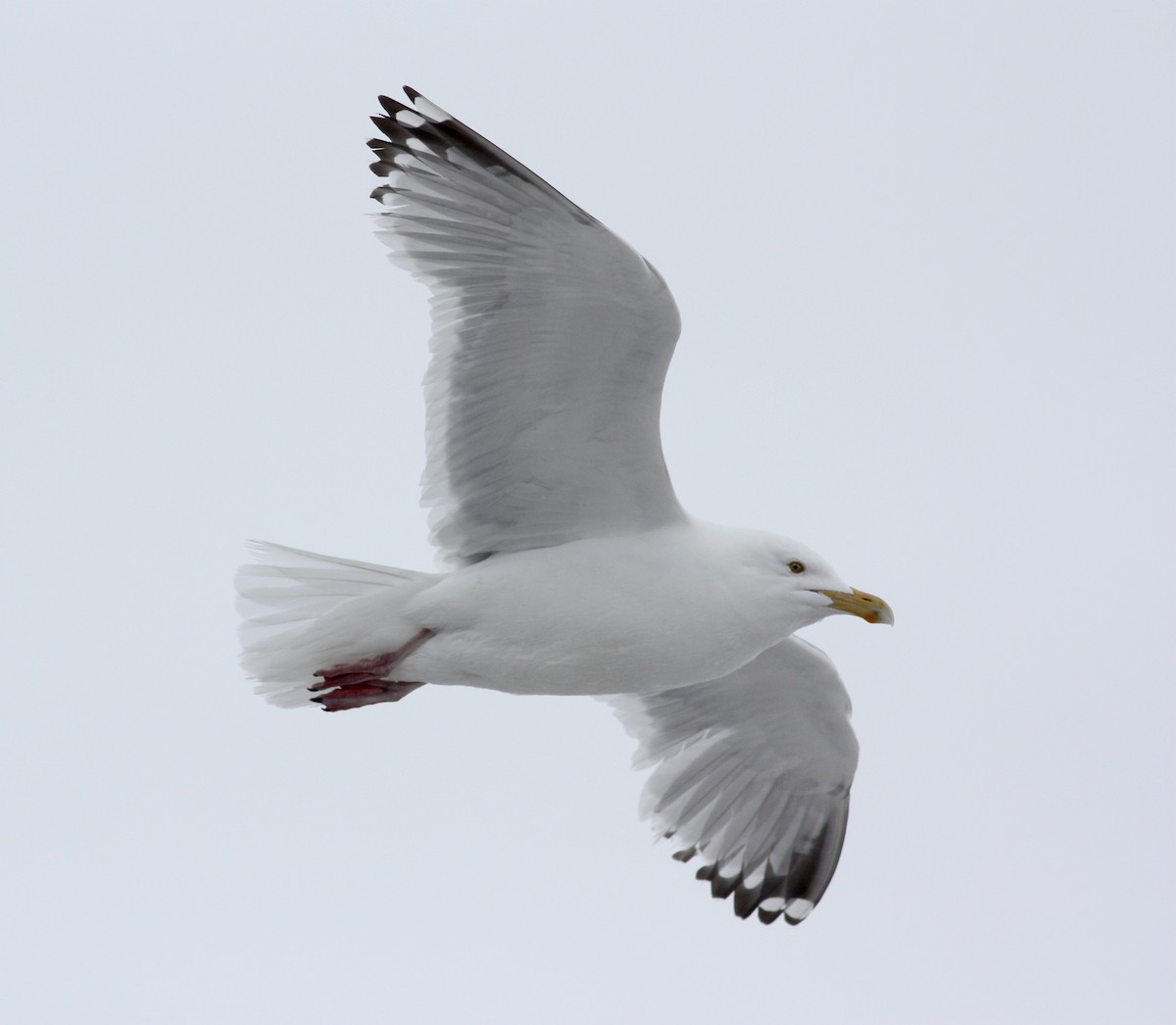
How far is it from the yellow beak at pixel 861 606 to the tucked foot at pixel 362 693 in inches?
70.9

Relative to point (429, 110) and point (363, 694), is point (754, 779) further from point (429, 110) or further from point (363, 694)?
point (429, 110)

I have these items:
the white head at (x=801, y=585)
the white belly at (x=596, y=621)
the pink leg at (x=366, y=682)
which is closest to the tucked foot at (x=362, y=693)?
the pink leg at (x=366, y=682)

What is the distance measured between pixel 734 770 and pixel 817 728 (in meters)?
0.56

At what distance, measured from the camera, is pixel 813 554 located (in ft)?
26.0

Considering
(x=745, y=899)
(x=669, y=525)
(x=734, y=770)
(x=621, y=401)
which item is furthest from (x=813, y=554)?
(x=745, y=899)

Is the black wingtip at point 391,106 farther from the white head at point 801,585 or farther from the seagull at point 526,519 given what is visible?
the white head at point 801,585

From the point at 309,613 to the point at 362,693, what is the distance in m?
0.41

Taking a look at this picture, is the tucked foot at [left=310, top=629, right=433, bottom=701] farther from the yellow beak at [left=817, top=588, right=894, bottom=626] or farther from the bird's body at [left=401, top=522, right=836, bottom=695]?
the yellow beak at [left=817, top=588, right=894, bottom=626]

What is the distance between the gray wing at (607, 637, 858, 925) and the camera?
929 centimetres

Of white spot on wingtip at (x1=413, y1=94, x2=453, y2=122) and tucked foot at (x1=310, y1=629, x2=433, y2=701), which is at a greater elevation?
white spot on wingtip at (x1=413, y1=94, x2=453, y2=122)

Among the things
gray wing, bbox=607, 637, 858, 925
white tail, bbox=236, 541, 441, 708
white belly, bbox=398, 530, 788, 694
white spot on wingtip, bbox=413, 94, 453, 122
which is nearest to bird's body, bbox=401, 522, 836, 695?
white belly, bbox=398, 530, 788, 694

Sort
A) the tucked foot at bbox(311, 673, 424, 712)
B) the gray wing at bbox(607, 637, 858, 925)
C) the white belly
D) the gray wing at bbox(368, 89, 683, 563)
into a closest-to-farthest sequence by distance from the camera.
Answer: the gray wing at bbox(368, 89, 683, 563) → the white belly → the tucked foot at bbox(311, 673, 424, 712) → the gray wing at bbox(607, 637, 858, 925)

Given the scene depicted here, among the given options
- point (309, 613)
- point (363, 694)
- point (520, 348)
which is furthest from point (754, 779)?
point (520, 348)

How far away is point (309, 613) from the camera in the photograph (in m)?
8.02
